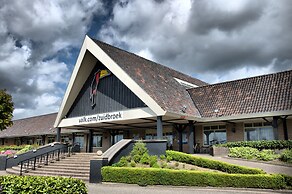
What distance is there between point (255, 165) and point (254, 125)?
22.2ft

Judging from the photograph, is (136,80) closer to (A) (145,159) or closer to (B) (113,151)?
(B) (113,151)

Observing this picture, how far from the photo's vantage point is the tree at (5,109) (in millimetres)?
19344

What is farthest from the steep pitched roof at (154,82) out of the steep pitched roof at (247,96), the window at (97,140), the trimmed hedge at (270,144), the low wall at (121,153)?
the window at (97,140)

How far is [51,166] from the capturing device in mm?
18406

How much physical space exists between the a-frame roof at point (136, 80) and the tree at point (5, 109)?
4184mm

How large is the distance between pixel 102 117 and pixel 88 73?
14.4 feet

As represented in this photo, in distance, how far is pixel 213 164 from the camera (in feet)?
44.1

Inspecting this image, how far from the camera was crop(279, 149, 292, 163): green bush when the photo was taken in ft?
→ 43.7

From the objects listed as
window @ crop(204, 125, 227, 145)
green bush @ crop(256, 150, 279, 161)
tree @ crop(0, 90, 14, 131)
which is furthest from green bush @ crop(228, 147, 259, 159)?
tree @ crop(0, 90, 14, 131)

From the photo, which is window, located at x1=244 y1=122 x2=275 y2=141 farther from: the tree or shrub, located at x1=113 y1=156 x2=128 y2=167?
the tree

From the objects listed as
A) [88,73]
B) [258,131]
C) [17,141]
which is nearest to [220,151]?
[258,131]

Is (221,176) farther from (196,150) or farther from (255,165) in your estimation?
(196,150)

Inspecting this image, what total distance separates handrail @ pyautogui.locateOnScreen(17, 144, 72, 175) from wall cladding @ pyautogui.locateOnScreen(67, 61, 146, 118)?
2.92 metres

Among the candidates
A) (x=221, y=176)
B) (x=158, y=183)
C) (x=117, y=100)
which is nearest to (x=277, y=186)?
(x=221, y=176)
